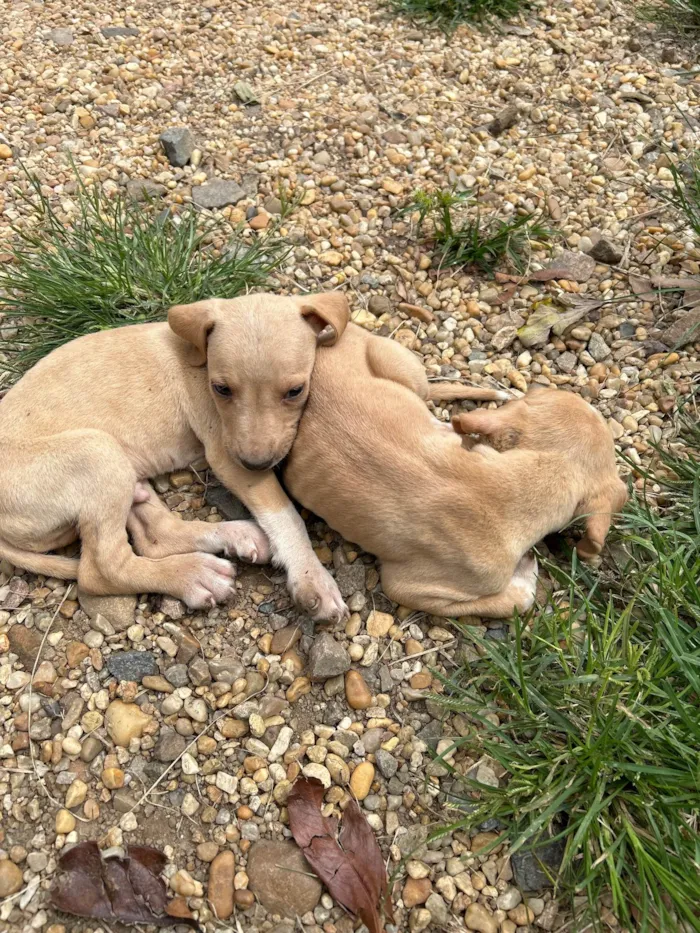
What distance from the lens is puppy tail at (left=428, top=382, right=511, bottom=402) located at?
4.98 m

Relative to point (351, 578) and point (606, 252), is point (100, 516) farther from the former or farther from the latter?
point (606, 252)

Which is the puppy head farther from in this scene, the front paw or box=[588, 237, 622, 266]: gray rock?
box=[588, 237, 622, 266]: gray rock

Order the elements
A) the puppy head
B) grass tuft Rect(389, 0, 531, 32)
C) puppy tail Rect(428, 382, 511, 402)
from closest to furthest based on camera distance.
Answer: the puppy head, puppy tail Rect(428, 382, 511, 402), grass tuft Rect(389, 0, 531, 32)

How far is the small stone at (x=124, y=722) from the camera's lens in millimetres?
3842

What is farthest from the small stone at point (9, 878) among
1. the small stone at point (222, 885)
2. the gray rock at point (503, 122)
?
the gray rock at point (503, 122)

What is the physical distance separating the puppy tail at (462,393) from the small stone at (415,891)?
9.17ft

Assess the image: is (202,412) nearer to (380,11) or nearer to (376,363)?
(376,363)

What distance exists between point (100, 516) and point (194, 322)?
48.5 inches

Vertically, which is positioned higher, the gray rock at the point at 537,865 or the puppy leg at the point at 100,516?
the puppy leg at the point at 100,516

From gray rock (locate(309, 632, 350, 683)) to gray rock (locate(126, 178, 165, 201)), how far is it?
386cm

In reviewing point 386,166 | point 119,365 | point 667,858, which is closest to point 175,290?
point 119,365

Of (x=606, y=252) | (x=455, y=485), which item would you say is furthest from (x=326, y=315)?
(x=606, y=252)

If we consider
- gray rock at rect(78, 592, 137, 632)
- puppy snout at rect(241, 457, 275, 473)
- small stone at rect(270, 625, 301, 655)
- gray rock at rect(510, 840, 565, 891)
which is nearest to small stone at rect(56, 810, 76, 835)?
gray rock at rect(78, 592, 137, 632)

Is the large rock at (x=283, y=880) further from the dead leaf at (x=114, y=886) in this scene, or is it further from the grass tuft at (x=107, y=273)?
the grass tuft at (x=107, y=273)
